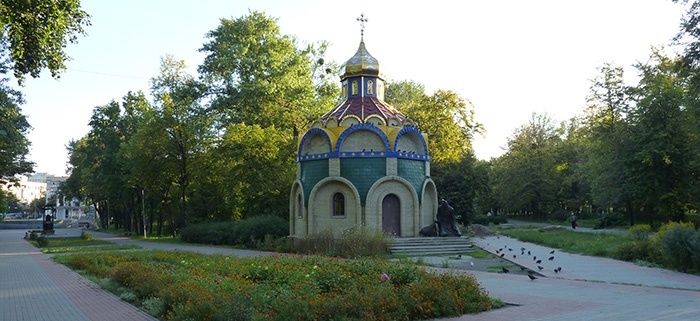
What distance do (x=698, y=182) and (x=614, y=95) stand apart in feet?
35.7

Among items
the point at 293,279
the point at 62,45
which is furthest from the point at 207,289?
the point at 62,45

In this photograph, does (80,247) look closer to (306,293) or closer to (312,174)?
(312,174)

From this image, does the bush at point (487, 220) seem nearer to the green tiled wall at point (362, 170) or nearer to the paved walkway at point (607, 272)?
the green tiled wall at point (362, 170)

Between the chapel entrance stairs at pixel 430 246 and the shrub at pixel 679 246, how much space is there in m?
9.22

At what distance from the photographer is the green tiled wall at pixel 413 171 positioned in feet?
93.0

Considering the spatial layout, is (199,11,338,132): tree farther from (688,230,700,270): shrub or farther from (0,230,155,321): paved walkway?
(688,230,700,270): shrub

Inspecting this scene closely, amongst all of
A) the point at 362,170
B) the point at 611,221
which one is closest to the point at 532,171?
the point at 611,221

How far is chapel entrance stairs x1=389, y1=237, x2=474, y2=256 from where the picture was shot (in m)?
24.1

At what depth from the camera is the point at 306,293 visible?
9609 millimetres

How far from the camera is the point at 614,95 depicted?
4384 cm

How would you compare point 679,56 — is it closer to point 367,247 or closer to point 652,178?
point 652,178

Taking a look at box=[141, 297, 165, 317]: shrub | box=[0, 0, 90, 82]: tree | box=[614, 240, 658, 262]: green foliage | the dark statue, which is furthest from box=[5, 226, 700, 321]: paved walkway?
the dark statue

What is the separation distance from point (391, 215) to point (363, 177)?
235 cm

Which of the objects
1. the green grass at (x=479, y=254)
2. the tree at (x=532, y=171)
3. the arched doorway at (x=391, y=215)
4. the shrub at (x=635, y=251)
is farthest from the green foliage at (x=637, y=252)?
the tree at (x=532, y=171)
